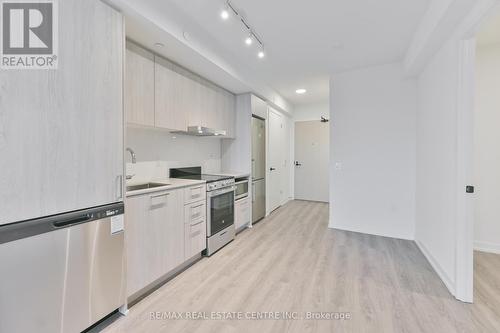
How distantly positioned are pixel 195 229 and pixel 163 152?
1.10m

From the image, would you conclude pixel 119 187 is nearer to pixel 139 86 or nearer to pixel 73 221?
pixel 73 221

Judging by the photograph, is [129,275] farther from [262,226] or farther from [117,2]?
[262,226]

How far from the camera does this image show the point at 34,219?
48.1 inches

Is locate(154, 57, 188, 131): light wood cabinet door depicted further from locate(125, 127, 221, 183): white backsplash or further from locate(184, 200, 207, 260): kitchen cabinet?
locate(184, 200, 207, 260): kitchen cabinet

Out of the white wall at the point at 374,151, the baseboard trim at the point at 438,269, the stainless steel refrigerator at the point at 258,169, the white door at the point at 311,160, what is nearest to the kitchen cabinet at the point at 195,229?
the stainless steel refrigerator at the point at 258,169

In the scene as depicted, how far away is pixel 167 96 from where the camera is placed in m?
2.50

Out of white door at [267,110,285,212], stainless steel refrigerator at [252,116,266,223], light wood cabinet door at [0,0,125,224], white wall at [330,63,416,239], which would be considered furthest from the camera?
white door at [267,110,285,212]

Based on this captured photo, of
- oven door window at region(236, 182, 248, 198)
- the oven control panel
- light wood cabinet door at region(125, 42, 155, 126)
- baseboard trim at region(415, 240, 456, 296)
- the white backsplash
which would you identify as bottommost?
baseboard trim at region(415, 240, 456, 296)

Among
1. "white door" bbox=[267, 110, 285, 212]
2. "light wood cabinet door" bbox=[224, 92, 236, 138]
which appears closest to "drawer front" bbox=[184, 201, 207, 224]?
"light wood cabinet door" bbox=[224, 92, 236, 138]

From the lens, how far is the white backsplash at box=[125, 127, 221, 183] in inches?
99.0

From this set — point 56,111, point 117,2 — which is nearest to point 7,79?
point 56,111

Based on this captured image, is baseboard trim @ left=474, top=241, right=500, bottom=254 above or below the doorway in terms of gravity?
below

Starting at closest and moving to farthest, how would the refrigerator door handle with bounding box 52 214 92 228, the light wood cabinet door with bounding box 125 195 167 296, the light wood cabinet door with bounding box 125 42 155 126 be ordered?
the refrigerator door handle with bounding box 52 214 92 228, the light wood cabinet door with bounding box 125 195 167 296, the light wood cabinet door with bounding box 125 42 155 126

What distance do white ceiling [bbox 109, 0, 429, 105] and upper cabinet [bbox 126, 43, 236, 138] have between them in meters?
0.20
